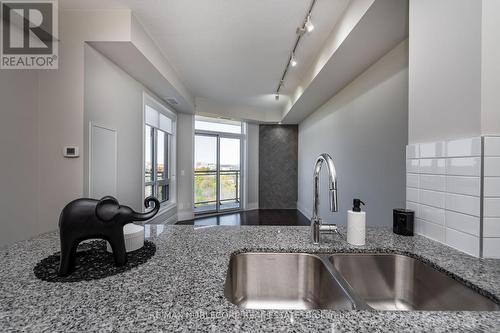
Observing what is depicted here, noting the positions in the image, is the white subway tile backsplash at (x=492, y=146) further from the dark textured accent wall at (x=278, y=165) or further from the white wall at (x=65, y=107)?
the dark textured accent wall at (x=278, y=165)

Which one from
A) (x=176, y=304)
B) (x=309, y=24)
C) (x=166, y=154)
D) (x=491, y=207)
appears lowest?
(x=176, y=304)

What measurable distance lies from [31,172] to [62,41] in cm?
130

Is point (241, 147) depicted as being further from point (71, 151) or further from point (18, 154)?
point (18, 154)

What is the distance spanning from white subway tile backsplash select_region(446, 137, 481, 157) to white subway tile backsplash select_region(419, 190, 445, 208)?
19cm

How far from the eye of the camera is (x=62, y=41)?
2.07m

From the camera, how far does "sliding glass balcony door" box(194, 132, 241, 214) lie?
5.46 meters

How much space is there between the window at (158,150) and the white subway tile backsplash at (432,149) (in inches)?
137

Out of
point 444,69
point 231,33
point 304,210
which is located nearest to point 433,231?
point 444,69

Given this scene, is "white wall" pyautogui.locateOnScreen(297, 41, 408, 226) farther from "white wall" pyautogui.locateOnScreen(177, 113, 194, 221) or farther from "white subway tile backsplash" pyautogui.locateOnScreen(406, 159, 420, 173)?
"white wall" pyautogui.locateOnScreen(177, 113, 194, 221)

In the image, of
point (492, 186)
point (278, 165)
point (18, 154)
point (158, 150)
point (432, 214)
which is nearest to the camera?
point (492, 186)

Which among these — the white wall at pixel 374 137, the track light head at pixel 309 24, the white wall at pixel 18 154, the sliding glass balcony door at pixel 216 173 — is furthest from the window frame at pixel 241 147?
the track light head at pixel 309 24

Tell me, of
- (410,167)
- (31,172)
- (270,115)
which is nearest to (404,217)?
(410,167)

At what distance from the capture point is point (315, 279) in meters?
0.93

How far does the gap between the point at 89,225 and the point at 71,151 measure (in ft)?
6.03
